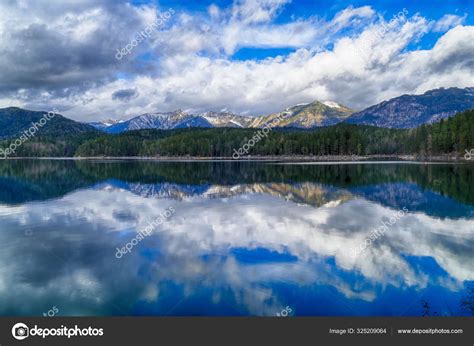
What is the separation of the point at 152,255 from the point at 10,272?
6921 millimetres

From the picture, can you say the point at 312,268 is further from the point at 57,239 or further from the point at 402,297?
the point at 57,239

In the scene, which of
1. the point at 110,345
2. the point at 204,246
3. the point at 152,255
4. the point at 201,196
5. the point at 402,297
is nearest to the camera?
the point at 110,345

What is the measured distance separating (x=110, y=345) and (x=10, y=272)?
10946mm

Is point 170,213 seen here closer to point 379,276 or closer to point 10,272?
point 10,272

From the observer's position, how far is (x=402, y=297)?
1486 cm

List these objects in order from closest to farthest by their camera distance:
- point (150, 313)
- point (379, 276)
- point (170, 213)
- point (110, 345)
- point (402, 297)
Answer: point (110, 345) < point (150, 313) < point (402, 297) < point (379, 276) < point (170, 213)

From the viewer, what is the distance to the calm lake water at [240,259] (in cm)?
1440

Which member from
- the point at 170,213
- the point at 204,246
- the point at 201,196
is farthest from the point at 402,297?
the point at 201,196

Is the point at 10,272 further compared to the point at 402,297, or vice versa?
the point at 10,272

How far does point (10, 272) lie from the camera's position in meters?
18.1

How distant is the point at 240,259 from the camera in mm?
19922

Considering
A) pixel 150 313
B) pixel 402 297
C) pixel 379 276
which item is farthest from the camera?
pixel 379 276

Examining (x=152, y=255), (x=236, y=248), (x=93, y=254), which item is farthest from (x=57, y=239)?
(x=236, y=248)

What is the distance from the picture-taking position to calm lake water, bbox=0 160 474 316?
47.2ft
